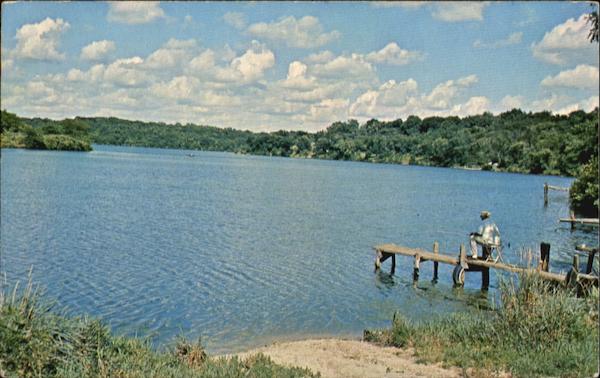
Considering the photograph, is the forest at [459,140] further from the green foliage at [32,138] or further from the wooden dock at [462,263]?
the wooden dock at [462,263]

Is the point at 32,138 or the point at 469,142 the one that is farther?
the point at 469,142

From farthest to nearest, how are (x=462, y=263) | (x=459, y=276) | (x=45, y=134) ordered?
(x=45, y=134)
(x=459, y=276)
(x=462, y=263)

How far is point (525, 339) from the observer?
432 inches

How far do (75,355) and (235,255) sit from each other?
17419mm

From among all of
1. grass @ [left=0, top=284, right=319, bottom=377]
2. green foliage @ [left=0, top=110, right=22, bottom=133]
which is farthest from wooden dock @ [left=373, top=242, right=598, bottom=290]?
green foliage @ [left=0, top=110, right=22, bottom=133]

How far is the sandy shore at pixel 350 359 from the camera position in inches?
415

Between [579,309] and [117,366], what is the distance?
8.59m

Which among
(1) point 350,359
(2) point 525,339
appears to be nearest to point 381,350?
(1) point 350,359

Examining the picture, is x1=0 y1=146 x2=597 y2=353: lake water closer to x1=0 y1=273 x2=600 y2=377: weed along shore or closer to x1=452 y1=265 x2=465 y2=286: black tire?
x1=452 y1=265 x2=465 y2=286: black tire

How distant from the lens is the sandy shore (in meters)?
10.5

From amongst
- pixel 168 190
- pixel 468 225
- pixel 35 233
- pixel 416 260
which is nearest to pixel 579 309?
pixel 416 260

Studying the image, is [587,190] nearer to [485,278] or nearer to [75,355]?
[485,278]

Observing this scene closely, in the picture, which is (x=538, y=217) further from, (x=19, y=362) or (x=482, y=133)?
(x=482, y=133)

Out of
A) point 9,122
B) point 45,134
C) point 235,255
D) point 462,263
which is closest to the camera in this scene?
point 462,263
